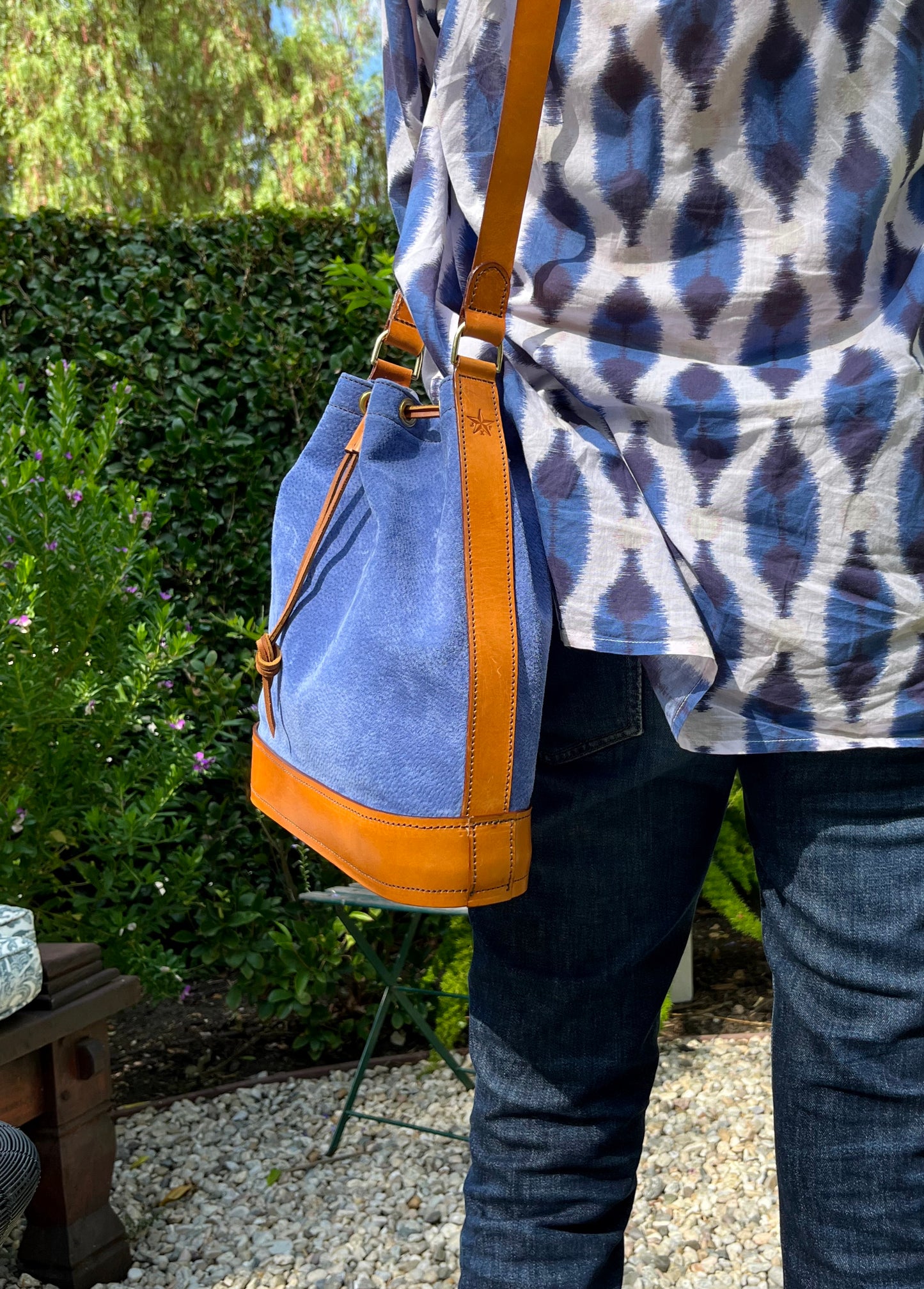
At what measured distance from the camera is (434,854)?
2.54 feet

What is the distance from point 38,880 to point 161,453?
1.39 metres

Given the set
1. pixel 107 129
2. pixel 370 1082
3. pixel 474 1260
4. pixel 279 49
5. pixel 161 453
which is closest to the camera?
pixel 474 1260

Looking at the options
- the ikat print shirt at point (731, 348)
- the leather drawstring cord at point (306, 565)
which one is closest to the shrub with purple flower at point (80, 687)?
the leather drawstring cord at point (306, 565)

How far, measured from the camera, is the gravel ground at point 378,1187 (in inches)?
86.7

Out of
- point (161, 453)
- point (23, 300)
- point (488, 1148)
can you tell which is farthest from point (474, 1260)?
point (23, 300)

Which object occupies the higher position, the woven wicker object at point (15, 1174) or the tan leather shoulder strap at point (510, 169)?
the tan leather shoulder strap at point (510, 169)

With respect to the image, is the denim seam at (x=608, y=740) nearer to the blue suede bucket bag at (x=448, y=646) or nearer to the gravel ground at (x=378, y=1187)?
the blue suede bucket bag at (x=448, y=646)

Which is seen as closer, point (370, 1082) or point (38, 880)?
point (38, 880)

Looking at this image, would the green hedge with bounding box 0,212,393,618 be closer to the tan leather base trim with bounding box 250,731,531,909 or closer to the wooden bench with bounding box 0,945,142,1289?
the wooden bench with bounding box 0,945,142,1289

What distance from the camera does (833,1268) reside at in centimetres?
87

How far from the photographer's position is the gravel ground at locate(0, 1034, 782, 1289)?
2203mm

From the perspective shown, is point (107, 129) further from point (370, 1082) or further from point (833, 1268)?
point (833, 1268)

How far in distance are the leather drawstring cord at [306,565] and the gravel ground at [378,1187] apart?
1660 millimetres

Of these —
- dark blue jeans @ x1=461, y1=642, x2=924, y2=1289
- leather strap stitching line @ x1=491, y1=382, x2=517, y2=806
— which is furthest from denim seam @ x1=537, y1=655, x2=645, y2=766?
leather strap stitching line @ x1=491, y1=382, x2=517, y2=806
